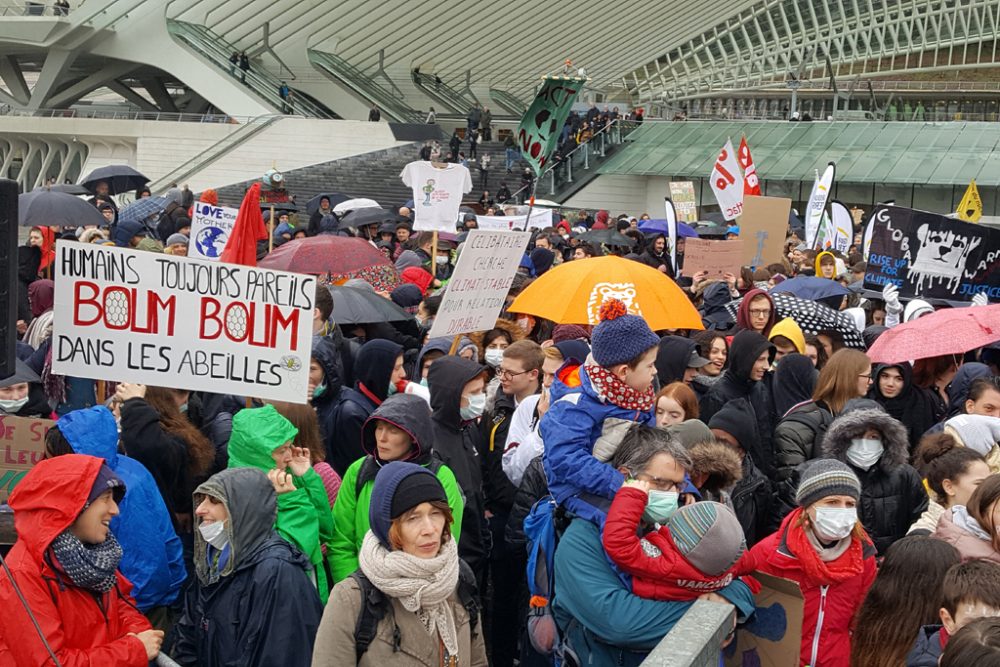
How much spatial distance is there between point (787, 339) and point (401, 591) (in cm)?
448

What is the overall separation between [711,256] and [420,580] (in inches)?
329

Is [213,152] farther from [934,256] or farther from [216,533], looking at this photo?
[216,533]

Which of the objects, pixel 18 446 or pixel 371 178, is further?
pixel 371 178

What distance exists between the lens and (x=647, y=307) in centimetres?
810

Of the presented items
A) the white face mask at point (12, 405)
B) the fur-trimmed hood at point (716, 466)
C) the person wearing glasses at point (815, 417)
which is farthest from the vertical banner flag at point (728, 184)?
the fur-trimmed hood at point (716, 466)

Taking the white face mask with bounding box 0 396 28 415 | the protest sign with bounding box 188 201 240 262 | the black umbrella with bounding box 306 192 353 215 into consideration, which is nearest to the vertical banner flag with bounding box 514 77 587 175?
the protest sign with bounding box 188 201 240 262

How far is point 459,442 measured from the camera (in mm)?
5484

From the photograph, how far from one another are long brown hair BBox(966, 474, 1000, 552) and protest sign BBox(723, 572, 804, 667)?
818 millimetres

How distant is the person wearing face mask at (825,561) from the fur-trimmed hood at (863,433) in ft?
2.85

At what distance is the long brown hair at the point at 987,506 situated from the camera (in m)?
4.43

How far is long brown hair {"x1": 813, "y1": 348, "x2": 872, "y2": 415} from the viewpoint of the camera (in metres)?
6.17

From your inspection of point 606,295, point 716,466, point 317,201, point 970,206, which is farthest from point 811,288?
point 317,201

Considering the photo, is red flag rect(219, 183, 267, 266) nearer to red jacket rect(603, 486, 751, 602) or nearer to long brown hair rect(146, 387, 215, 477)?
long brown hair rect(146, 387, 215, 477)

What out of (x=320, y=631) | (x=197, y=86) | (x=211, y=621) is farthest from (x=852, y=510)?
(x=197, y=86)
